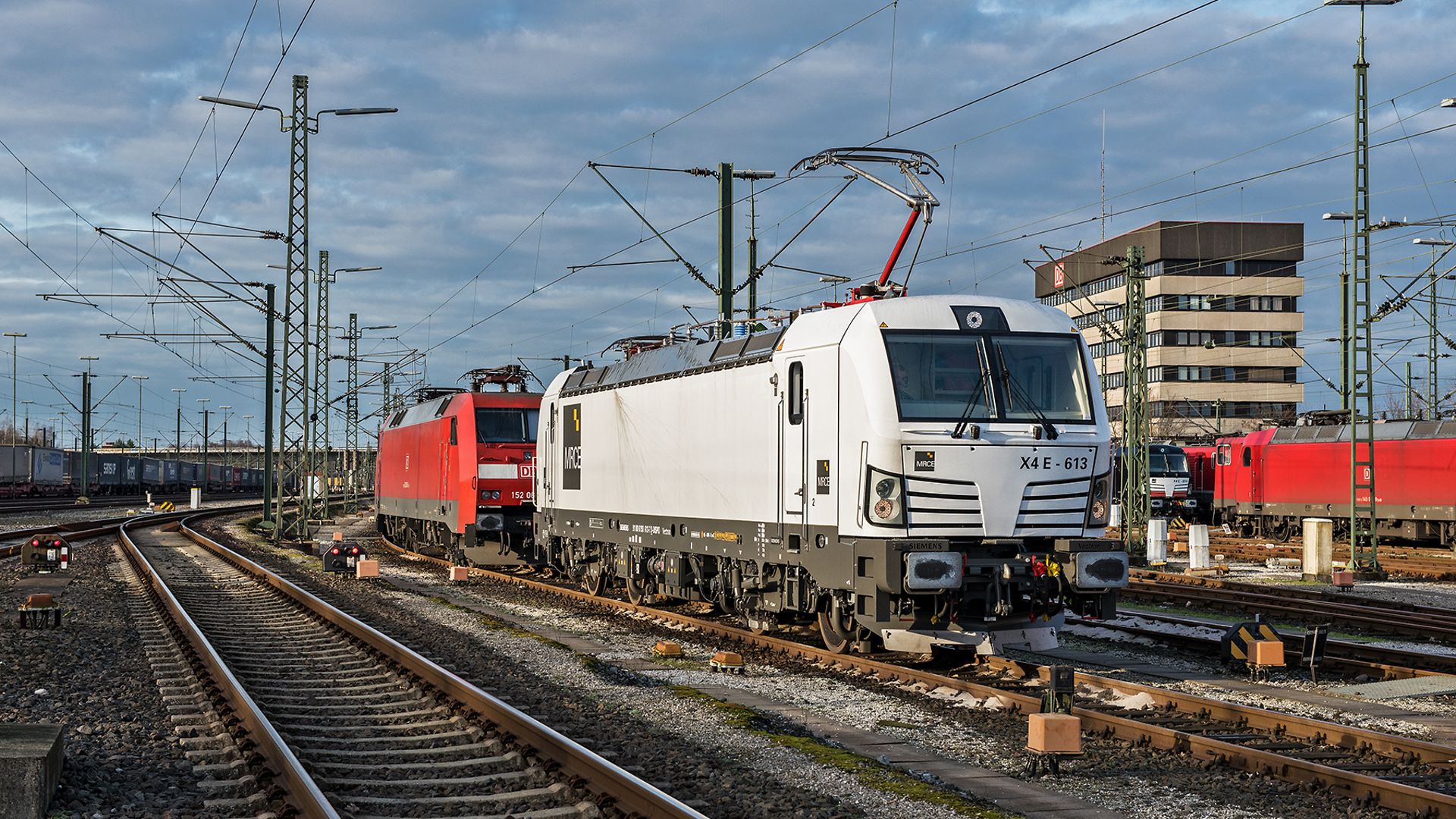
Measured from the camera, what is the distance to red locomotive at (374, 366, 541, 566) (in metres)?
27.8

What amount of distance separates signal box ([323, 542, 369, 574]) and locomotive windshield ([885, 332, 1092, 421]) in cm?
1668

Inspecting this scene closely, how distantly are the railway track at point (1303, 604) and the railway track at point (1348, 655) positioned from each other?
174 centimetres

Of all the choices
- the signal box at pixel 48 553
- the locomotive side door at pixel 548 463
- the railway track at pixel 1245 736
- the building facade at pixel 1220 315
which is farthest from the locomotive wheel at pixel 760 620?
the building facade at pixel 1220 315

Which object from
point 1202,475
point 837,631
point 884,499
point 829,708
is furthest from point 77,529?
point 1202,475

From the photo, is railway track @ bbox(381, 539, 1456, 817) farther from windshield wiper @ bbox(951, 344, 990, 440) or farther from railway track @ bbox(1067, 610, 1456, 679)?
railway track @ bbox(1067, 610, 1456, 679)

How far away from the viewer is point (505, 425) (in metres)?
28.5

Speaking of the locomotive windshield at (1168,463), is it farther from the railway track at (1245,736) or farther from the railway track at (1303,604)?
the railway track at (1245,736)

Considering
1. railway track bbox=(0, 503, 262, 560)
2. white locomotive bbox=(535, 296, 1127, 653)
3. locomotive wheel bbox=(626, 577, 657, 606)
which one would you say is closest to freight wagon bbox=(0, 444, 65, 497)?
railway track bbox=(0, 503, 262, 560)

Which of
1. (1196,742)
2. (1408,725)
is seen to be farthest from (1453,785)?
(1408,725)

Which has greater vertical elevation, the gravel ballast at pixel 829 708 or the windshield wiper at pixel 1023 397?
the windshield wiper at pixel 1023 397

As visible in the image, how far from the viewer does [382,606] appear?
20.9 metres

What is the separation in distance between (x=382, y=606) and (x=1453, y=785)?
15.8m

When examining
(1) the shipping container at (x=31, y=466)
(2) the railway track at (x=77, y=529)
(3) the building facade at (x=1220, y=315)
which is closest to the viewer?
(2) the railway track at (x=77, y=529)

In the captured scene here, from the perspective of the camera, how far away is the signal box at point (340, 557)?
88.5ft
